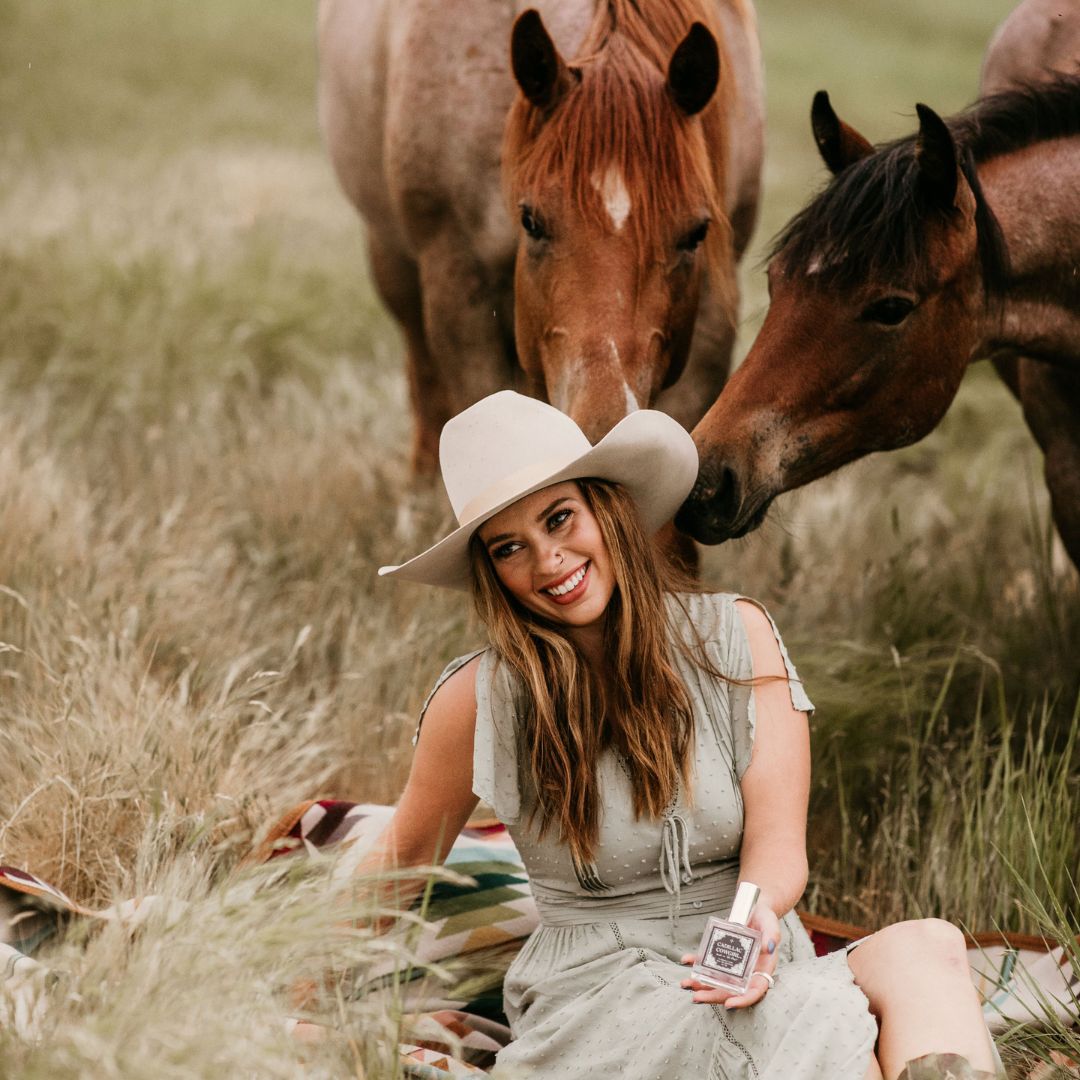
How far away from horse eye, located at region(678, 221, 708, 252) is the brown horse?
1.06ft

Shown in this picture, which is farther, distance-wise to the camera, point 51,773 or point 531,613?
point 51,773

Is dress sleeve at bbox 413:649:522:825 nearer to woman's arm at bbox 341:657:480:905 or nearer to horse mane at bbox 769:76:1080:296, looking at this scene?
woman's arm at bbox 341:657:480:905

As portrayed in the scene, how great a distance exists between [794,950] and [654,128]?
2018mm

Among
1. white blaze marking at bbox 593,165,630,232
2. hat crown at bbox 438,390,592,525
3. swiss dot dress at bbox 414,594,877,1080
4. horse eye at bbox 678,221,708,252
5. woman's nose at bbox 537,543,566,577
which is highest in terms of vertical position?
white blaze marking at bbox 593,165,630,232

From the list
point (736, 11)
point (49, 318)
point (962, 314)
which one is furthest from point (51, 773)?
point (49, 318)

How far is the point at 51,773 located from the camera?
2.96 m

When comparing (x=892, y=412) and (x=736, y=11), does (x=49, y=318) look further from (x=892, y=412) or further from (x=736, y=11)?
(x=892, y=412)

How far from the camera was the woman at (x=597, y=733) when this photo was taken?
2426mm

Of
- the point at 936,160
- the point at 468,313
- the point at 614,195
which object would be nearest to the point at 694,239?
the point at 614,195

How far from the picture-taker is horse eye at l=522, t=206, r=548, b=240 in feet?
11.6

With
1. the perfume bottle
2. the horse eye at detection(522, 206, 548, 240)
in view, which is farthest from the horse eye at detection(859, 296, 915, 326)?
the perfume bottle

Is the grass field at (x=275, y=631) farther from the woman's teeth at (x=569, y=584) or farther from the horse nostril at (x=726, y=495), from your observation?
the woman's teeth at (x=569, y=584)

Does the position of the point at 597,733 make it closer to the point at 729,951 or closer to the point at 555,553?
the point at 555,553

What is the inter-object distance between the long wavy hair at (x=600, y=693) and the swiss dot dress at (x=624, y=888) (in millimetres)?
34
